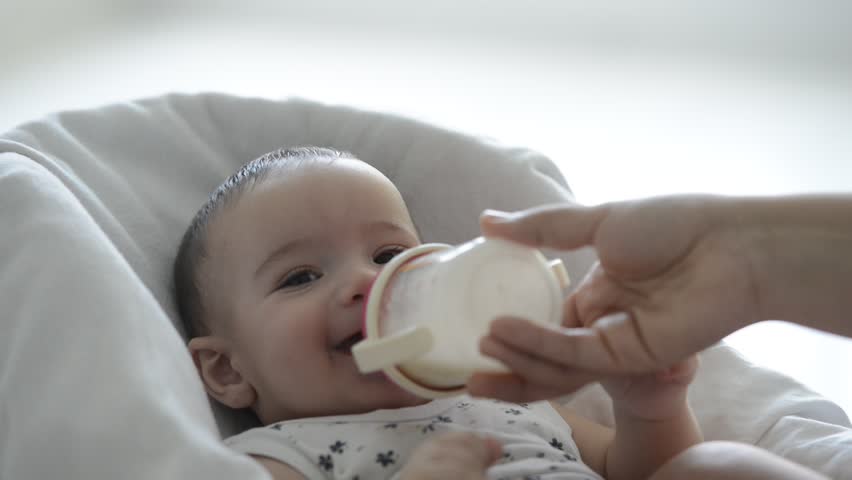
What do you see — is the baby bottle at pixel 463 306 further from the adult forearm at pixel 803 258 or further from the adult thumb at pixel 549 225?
the adult forearm at pixel 803 258

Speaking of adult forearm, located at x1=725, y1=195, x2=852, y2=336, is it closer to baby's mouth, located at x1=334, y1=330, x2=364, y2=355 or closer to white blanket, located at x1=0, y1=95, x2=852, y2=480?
white blanket, located at x1=0, y1=95, x2=852, y2=480

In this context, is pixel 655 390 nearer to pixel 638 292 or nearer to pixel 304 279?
pixel 638 292

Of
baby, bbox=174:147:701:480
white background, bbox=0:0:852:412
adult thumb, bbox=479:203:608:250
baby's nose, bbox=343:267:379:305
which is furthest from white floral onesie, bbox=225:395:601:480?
white background, bbox=0:0:852:412

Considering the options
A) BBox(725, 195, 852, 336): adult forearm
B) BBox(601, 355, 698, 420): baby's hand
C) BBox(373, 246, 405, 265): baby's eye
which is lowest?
BBox(601, 355, 698, 420): baby's hand


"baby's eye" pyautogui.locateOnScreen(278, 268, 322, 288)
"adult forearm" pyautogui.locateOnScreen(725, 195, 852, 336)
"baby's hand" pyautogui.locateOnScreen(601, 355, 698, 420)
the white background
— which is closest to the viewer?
"adult forearm" pyautogui.locateOnScreen(725, 195, 852, 336)

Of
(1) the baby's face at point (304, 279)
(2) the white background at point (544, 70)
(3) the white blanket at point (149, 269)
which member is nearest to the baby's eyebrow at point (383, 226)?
(1) the baby's face at point (304, 279)

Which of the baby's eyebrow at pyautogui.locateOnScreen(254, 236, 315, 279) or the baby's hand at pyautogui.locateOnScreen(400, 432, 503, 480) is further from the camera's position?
the baby's eyebrow at pyautogui.locateOnScreen(254, 236, 315, 279)

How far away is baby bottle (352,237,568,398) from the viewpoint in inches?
28.2

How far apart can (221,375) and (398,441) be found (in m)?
0.23

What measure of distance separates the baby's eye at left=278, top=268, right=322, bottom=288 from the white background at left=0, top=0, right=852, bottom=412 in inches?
32.9

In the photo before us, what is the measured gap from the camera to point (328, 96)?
1.90 meters

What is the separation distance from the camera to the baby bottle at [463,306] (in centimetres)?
72

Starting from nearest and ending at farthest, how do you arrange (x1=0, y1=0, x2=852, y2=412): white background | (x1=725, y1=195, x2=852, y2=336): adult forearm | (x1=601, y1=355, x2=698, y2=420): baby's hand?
(x1=725, y1=195, x2=852, y2=336): adult forearm < (x1=601, y1=355, x2=698, y2=420): baby's hand < (x1=0, y1=0, x2=852, y2=412): white background

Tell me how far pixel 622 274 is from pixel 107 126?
699 mm
